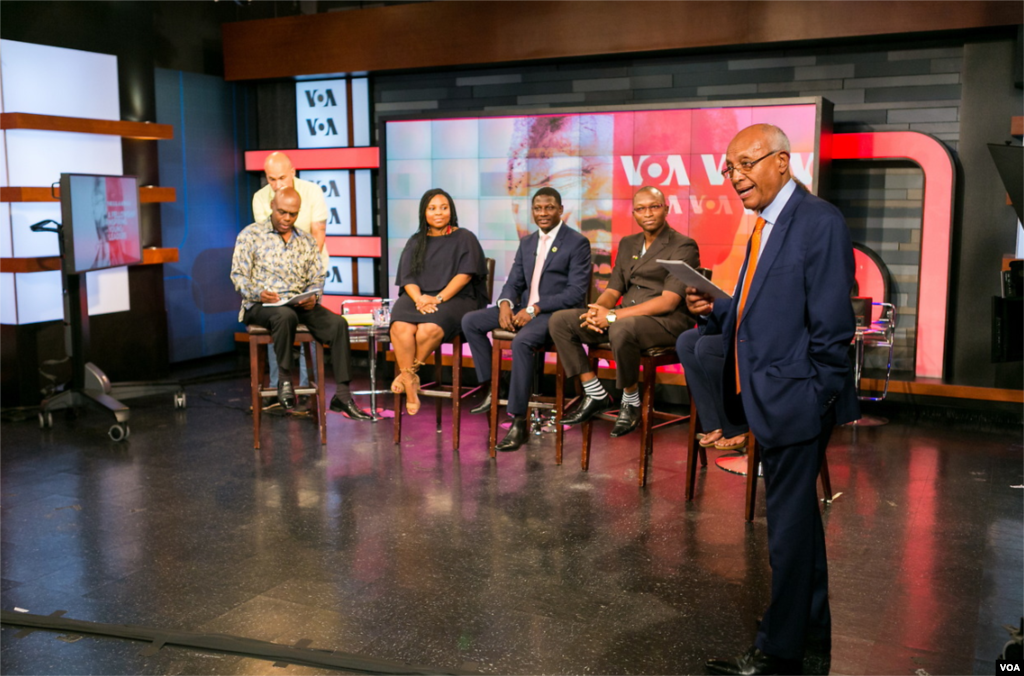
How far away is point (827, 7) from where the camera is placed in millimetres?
5750

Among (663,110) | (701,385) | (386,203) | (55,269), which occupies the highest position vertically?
(663,110)

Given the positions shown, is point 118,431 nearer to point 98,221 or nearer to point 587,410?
point 98,221

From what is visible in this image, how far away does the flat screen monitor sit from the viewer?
17.8 feet

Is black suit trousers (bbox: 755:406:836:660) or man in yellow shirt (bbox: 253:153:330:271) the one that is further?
man in yellow shirt (bbox: 253:153:330:271)

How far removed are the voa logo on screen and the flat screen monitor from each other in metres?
2.08

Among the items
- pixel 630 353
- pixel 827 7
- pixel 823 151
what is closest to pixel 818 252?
→ pixel 630 353

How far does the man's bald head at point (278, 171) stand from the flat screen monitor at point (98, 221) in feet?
3.13

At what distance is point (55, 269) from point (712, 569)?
4.70 m

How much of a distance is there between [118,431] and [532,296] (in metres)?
2.41

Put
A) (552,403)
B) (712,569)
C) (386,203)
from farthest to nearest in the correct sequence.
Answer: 1. (386,203)
2. (552,403)
3. (712,569)

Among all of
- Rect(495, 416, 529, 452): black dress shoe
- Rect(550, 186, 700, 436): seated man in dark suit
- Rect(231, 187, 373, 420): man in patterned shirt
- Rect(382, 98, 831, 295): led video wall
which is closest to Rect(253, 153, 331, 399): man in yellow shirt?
A: Rect(231, 187, 373, 420): man in patterned shirt

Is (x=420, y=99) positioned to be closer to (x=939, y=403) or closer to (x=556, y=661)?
(x=939, y=403)

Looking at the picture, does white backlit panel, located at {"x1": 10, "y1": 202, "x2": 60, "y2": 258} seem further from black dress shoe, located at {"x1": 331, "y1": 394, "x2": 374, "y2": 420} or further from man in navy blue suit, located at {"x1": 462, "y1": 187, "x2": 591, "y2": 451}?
man in navy blue suit, located at {"x1": 462, "y1": 187, "x2": 591, "y2": 451}

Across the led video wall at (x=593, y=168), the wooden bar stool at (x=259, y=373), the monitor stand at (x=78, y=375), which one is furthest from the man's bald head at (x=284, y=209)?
the led video wall at (x=593, y=168)
